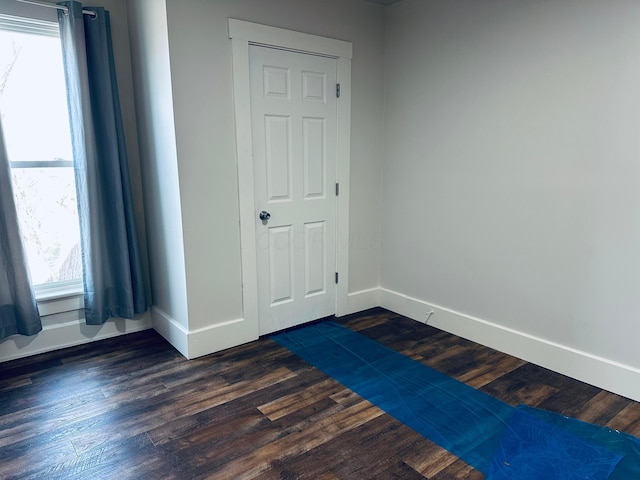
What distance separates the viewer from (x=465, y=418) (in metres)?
2.16

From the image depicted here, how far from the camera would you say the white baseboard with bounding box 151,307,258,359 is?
280 cm

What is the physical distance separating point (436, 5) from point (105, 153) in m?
2.53

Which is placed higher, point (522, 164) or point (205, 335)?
point (522, 164)

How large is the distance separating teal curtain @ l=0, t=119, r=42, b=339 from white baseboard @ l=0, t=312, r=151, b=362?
0.15 m

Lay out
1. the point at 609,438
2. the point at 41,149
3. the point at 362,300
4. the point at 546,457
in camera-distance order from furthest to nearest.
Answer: the point at 362,300 → the point at 41,149 → the point at 609,438 → the point at 546,457

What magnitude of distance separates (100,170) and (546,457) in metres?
3.03

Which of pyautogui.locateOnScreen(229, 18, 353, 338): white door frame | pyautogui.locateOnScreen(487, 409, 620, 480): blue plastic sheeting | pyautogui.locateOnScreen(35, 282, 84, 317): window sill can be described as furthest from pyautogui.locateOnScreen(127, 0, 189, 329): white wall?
pyautogui.locateOnScreen(487, 409, 620, 480): blue plastic sheeting

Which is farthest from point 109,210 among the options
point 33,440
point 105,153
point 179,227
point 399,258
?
point 399,258

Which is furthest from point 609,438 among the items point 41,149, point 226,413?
point 41,149

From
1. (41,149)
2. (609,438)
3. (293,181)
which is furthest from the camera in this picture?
(293,181)

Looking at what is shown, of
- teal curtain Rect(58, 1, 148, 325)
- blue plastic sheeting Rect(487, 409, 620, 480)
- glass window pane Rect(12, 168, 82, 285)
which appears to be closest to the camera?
blue plastic sheeting Rect(487, 409, 620, 480)

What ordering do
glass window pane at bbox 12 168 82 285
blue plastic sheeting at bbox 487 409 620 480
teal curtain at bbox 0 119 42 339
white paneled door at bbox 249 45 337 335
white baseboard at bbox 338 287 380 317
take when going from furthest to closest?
1. white baseboard at bbox 338 287 380 317
2. white paneled door at bbox 249 45 337 335
3. glass window pane at bbox 12 168 82 285
4. teal curtain at bbox 0 119 42 339
5. blue plastic sheeting at bbox 487 409 620 480

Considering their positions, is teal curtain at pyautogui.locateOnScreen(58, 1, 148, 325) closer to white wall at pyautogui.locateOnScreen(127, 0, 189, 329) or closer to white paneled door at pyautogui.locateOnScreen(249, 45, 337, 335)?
white wall at pyautogui.locateOnScreen(127, 0, 189, 329)

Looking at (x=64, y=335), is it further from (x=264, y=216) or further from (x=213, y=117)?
(x=213, y=117)
